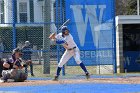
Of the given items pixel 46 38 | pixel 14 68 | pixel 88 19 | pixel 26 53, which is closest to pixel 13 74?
pixel 14 68

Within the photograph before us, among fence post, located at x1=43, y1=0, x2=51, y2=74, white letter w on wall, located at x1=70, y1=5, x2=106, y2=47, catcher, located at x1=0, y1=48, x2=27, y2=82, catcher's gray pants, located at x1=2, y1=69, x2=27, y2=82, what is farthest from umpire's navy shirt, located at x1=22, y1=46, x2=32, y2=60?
catcher's gray pants, located at x1=2, y1=69, x2=27, y2=82

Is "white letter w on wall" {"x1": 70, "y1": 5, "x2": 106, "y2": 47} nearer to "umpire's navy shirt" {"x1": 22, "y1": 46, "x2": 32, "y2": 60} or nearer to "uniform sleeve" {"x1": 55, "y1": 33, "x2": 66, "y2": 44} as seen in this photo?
"umpire's navy shirt" {"x1": 22, "y1": 46, "x2": 32, "y2": 60}

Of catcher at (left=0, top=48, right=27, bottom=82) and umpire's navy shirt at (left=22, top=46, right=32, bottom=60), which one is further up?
umpire's navy shirt at (left=22, top=46, right=32, bottom=60)

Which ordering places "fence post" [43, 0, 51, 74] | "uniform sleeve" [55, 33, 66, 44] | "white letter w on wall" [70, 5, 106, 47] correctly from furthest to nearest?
"white letter w on wall" [70, 5, 106, 47] < "fence post" [43, 0, 51, 74] < "uniform sleeve" [55, 33, 66, 44]

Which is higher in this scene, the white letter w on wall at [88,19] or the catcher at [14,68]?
the white letter w on wall at [88,19]

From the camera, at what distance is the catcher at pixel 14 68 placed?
1582 centimetres

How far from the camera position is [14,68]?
52.2ft

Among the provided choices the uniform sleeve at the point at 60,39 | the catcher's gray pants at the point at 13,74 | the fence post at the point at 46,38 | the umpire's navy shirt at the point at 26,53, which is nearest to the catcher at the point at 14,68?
the catcher's gray pants at the point at 13,74

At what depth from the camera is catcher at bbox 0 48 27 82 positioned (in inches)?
623

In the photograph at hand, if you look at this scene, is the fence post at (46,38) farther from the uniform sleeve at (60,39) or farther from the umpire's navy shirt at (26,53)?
the uniform sleeve at (60,39)

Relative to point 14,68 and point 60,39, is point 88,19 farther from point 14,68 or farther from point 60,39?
point 14,68

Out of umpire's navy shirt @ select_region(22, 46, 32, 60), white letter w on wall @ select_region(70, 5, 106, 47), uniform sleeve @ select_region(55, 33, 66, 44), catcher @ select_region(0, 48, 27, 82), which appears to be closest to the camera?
catcher @ select_region(0, 48, 27, 82)

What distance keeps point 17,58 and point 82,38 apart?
5.77 metres

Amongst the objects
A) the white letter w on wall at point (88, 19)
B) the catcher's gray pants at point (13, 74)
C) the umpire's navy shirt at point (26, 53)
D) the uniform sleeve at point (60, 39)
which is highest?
the white letter w on wall at point (88, 19)
